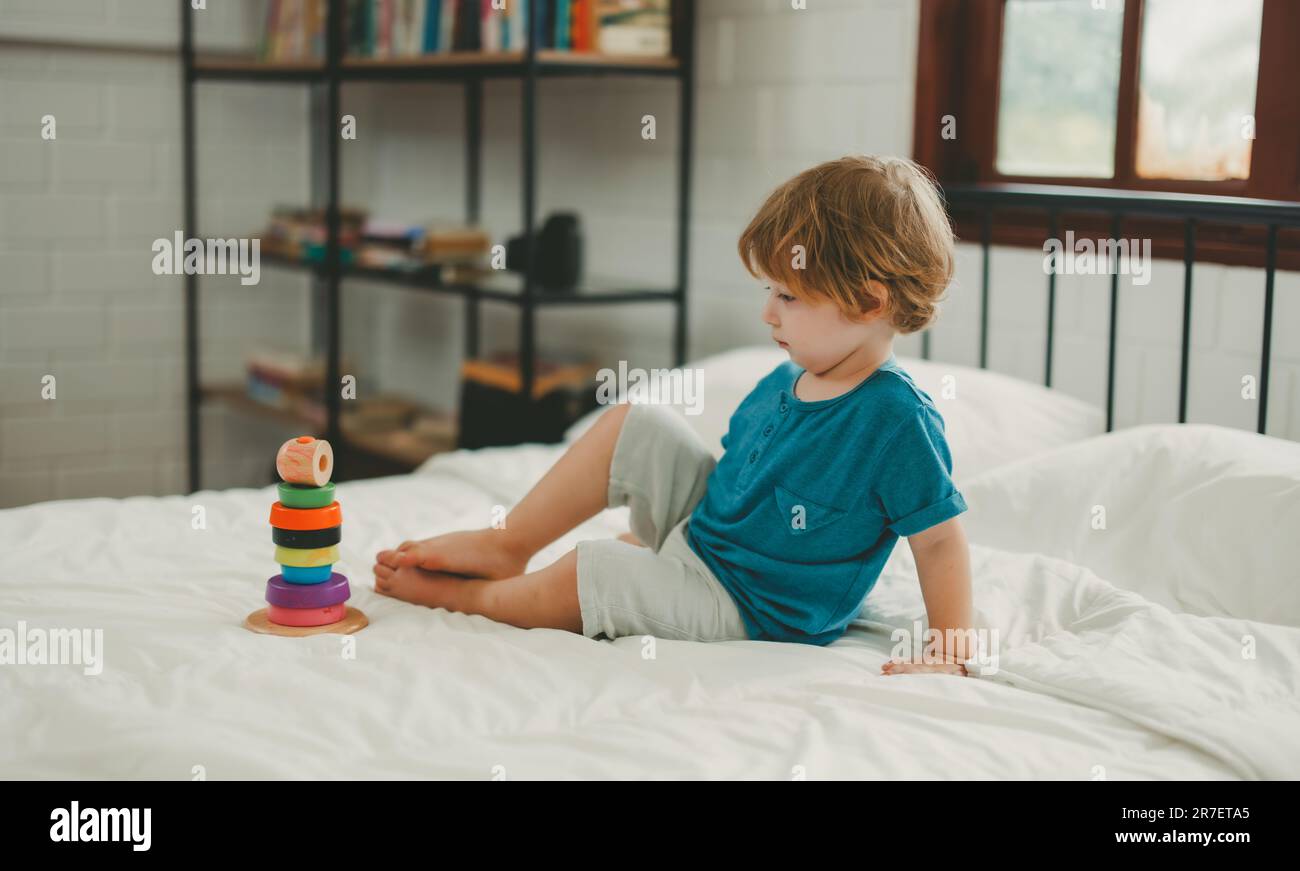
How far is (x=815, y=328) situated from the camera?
1.41 m

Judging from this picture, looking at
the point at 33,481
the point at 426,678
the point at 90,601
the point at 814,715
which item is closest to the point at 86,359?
the point at 33,481

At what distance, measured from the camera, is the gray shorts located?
4.66ft

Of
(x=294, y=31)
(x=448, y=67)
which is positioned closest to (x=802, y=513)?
(x=448, y=67)

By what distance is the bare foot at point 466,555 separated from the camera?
5.01ft

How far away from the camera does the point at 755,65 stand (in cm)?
262

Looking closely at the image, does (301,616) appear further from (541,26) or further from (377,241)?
(377,241)

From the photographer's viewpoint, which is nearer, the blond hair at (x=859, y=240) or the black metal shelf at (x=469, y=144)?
the blond hair at (x=859, y=240)

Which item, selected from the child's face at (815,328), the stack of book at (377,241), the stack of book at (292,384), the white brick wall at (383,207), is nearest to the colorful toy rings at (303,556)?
the child's face at (815,328)

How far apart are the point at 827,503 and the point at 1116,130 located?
111 cm

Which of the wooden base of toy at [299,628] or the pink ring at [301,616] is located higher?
the pink ring at [301,616]

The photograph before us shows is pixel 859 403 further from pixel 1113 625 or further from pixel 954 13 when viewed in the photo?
pixel 954 13

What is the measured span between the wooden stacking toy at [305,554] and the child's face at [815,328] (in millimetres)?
501

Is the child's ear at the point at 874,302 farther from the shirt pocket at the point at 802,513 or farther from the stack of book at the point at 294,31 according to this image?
the stack of book at the point at 294,31
